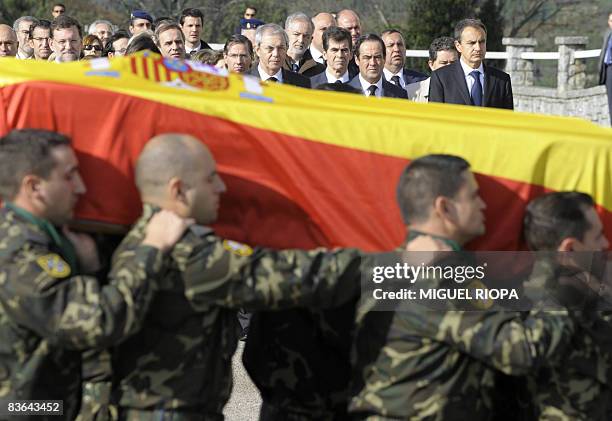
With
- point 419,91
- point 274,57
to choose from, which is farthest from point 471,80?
point 274,57

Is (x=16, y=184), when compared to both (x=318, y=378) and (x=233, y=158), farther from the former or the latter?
(x=318, y=378)

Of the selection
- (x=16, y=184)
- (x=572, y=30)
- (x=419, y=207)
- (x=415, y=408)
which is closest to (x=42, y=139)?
(x=16, y=184)

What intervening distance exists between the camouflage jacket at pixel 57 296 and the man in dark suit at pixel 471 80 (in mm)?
5901

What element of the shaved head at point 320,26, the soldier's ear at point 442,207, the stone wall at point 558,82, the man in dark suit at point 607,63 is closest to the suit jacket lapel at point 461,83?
the shaved head at point 320,26

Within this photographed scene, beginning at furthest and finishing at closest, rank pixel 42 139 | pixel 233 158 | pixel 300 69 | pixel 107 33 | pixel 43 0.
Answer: pixel 43 0
pixel 107 33
pixel 300 69
pixel 233 158
pixel 42 139

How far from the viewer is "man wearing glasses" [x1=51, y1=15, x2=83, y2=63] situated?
376 inches

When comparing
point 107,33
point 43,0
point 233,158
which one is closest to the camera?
point 233,158

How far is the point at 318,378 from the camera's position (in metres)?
4.46

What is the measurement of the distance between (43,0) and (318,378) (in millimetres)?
26739

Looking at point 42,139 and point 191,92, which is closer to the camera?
point 42,139

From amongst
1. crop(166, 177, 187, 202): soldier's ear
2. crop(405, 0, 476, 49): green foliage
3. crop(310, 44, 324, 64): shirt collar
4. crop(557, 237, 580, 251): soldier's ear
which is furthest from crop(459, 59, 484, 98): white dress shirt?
crop(405, 0, 476, 49): green foliage

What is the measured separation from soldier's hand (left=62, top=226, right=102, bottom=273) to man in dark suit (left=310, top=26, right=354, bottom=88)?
5.44 metres

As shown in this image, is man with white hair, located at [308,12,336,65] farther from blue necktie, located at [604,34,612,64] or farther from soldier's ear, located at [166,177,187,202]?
soldier's ear, located at [166,177,187,202]

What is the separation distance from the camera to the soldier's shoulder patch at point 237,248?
4008mm
